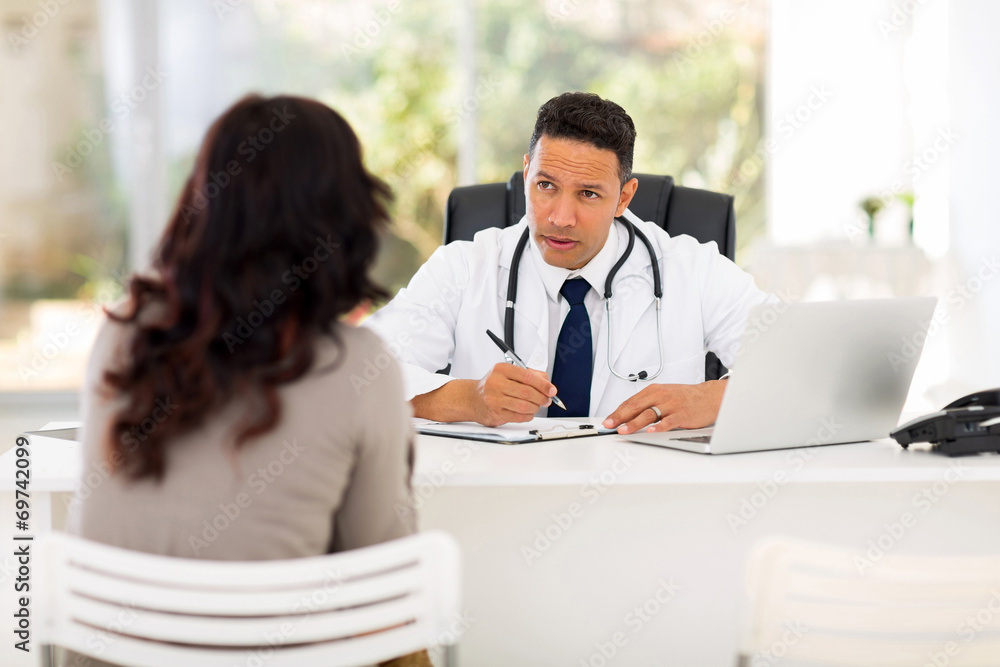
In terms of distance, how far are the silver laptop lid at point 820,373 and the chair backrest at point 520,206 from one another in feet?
2.58

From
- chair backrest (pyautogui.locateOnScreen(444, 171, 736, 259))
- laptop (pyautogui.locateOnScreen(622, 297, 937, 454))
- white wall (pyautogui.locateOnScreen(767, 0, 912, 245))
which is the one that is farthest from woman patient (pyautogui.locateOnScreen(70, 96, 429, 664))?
white wall (pyautogui.locateOnScreen(767, 0, 912, 245))

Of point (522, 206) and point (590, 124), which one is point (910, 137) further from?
point (590, 124)

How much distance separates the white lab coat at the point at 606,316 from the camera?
200 centimetres

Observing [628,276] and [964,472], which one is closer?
[964,472]

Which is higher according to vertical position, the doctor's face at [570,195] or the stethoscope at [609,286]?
the doctor's face at [570,195]

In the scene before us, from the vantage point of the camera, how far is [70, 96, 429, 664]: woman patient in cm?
93

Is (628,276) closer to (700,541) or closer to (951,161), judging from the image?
(700,541)

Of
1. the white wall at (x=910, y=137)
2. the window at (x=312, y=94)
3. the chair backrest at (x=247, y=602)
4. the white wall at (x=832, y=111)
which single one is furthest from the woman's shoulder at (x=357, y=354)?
the white wall at (x=832, y=111)

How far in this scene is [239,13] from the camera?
4.68m

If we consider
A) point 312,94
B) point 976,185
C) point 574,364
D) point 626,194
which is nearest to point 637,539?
point 574,364

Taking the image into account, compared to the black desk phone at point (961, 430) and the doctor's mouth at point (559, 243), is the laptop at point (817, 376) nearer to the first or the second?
the black desk phone at point (961, 430)

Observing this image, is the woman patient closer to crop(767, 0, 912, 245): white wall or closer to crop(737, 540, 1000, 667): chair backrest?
crop(737, 540, 1000, 667): chair backrest

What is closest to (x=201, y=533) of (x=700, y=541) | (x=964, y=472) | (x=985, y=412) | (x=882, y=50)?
(x=700, y=541)

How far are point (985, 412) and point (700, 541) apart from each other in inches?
17.3
